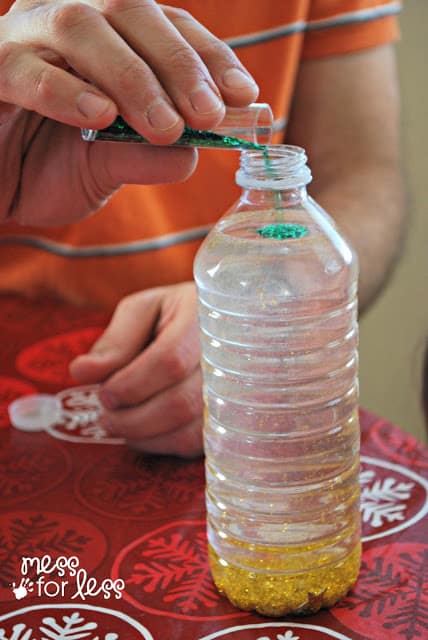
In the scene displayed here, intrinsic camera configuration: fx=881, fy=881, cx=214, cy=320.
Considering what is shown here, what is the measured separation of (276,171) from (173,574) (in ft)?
1.19

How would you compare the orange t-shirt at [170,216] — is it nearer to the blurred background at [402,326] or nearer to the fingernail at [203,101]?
the fingernail at [203,101]

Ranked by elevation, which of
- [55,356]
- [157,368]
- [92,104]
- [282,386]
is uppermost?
[92,104]

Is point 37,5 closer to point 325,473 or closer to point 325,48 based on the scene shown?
point 325,473

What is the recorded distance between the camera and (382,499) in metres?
0.88

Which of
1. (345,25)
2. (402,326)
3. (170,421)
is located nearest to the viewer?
(170,421)

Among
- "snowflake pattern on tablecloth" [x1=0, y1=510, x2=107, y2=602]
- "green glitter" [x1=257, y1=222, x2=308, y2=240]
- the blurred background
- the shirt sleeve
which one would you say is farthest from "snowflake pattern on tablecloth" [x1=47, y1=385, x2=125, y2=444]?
the blurred background

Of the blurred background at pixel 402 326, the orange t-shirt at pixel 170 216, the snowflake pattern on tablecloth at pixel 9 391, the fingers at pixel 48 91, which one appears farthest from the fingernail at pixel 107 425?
the blurred background at pixel 402 326

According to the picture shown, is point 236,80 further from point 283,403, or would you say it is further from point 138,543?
point 138,543

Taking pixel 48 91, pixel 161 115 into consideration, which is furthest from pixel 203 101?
pixel 48 91

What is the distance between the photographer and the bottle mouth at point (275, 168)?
27.6 inches

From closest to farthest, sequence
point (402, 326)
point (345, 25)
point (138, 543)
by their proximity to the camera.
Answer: point (138, 543), point (345, 25), point (402, 326)

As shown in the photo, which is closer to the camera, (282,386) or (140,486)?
(282,386)

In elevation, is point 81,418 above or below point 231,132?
below

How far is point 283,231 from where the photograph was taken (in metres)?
0.71
